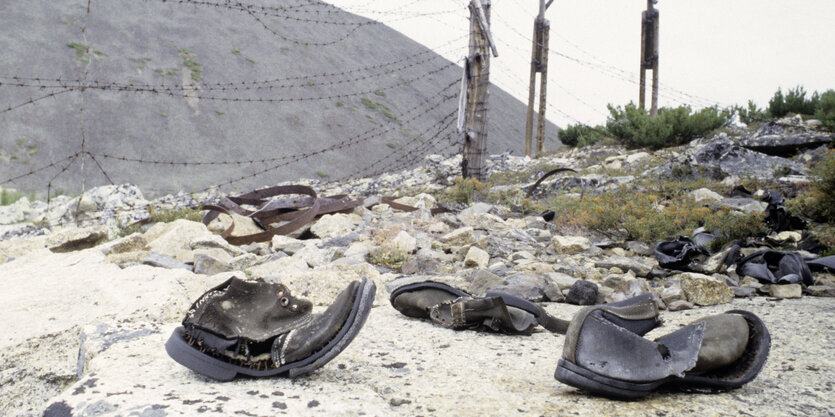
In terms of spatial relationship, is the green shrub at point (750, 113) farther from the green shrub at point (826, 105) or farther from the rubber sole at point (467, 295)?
the rubber sole at point (467, 295)

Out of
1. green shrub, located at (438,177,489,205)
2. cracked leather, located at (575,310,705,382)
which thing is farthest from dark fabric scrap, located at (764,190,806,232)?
cracked leather, located at (575,310,705,382)

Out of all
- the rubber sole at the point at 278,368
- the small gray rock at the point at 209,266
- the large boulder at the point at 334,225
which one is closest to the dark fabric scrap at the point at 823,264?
the rubber sole at the point at 278,368

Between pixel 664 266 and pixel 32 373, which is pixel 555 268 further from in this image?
pixel 32 373

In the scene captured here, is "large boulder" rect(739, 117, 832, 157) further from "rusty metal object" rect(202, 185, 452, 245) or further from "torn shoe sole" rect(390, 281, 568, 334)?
"torn shoe sole" rect(390, 281, 568, 334)

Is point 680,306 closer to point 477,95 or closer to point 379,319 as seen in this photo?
point 379,319

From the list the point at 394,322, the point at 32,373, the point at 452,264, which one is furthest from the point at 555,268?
the point at 32,373

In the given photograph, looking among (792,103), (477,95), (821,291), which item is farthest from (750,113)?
(821,291)

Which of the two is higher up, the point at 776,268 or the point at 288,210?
the point at 288,210

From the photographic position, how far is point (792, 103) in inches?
482

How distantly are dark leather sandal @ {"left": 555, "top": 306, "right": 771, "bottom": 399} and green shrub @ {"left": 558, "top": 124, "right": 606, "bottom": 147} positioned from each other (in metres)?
13.7

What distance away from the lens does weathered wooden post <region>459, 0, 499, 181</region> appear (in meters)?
7.89

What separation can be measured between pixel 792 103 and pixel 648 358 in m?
13.9

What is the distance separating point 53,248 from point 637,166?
352 inches

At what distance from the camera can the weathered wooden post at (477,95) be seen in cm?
789
